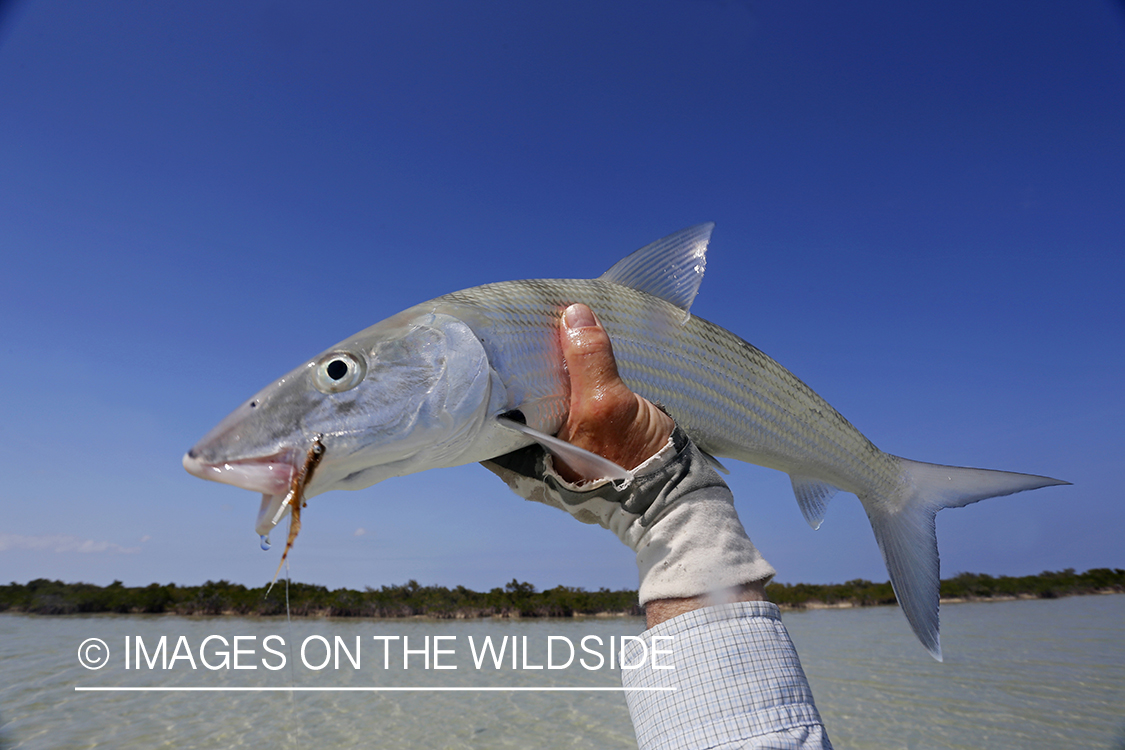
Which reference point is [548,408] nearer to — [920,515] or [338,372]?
[338,372]

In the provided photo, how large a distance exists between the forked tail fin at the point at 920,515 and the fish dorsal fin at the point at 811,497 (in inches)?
11.7

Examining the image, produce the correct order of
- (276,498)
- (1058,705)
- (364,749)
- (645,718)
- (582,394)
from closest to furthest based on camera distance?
(645,718)
(276,498)
(582,394)
(364,749)
(1058,705)

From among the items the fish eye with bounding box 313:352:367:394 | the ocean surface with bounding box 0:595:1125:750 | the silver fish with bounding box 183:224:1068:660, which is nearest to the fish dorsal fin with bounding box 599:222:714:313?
the silver fish with bounding box 183:224:1068:660

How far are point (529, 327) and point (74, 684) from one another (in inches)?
526

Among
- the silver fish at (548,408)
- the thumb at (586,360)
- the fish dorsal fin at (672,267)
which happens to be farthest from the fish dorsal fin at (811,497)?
the thumb at (586,360)

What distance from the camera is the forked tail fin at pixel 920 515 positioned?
9.73 feet

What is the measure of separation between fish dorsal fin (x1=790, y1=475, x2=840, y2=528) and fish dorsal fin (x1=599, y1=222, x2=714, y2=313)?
1.28 meters

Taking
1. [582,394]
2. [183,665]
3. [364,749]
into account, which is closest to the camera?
[582,394]

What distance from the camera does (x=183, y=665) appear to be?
1258 cm

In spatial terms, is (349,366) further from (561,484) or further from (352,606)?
(352,606)

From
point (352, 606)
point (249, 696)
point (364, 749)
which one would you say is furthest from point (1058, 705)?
point (352, 606)

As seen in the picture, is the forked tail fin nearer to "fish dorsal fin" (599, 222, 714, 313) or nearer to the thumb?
"fish dorsal fin" (599, 222, 714, 313)

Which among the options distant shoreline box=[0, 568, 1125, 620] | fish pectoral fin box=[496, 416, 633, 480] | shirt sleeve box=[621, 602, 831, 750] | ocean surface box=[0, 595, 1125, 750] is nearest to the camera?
shirt sleeve box=[621, 602, 831, 750]

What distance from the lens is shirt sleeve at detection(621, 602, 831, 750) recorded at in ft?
4.16
